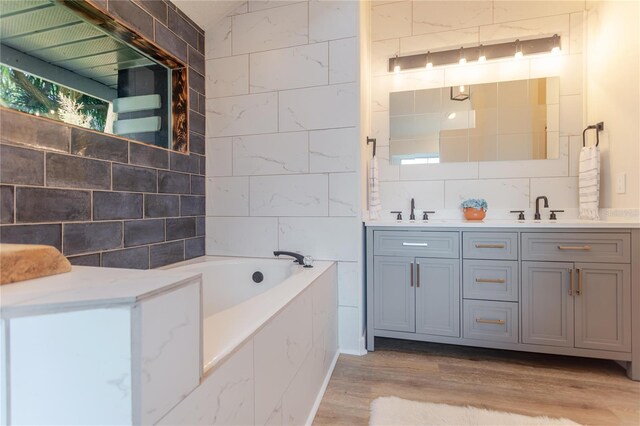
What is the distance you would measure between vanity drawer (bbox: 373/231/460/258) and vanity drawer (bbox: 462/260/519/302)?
141mm

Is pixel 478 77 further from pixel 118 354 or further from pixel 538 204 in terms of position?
pixel 118 354

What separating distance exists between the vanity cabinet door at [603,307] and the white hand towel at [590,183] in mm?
531

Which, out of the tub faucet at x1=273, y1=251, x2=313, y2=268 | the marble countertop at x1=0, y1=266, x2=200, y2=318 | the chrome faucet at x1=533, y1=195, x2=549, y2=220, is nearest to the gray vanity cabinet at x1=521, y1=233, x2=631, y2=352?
the chrome faucet at x1=533, y1=195, x2=549, y2=220

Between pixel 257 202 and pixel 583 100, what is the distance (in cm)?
256

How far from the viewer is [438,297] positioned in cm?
195

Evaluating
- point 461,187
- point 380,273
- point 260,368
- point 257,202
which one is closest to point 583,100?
point 461,187

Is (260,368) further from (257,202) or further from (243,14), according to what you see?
(243,14)

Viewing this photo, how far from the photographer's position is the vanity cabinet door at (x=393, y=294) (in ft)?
6.54

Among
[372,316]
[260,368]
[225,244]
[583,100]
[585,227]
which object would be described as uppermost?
[583,100]

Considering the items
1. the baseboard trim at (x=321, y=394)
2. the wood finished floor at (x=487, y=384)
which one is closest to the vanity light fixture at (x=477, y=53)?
the wood finished floor at (x=487, y=384)

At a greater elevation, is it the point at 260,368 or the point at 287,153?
the point at 287,153

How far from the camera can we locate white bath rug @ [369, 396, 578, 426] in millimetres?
1345

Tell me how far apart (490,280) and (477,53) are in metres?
1.78

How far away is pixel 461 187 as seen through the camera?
7.93 ft
